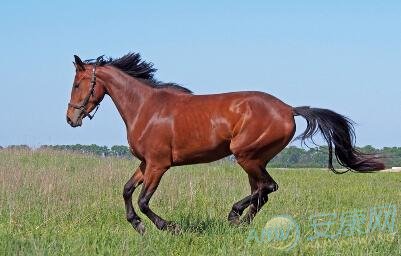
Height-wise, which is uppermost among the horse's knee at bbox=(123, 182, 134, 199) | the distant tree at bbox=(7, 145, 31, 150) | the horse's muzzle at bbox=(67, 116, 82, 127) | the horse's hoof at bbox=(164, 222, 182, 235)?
the horse's muzzle at bbox=(67, 116, 82, 127)

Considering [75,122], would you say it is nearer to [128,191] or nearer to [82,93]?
[82,93]

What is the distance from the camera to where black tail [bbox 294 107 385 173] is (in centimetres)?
789

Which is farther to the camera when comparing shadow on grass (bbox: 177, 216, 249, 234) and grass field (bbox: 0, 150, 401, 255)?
shadow on grass (bbox: 177, 216, 249, 234)

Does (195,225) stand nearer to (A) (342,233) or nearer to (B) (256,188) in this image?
(B) (256,188)

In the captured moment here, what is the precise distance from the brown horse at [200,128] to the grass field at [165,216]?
0.55 meters

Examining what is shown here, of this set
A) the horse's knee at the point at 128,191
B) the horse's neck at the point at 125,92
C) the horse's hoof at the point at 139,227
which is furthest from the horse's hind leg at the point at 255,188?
the horse's neck at the point at 125,92

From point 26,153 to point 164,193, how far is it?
11716 mm

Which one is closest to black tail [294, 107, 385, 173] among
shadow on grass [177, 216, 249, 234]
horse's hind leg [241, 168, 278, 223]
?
horse's hind leg [241, 168, 278, 223]

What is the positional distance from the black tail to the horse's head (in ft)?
8.75

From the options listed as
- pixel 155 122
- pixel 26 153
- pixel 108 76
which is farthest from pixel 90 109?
pixel 26 153

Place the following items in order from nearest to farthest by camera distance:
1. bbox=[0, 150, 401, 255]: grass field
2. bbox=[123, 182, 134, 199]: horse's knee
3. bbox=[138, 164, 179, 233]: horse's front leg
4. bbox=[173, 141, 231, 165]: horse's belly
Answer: bbox=[0, 150, 401, 255]: grass field
bbox=[138, 164, 179, 233]: horse's front leg
bbox=[173, 141, 231, 165]: horse's belly
bbox=[123, 182, 134, 199]: horse's knee

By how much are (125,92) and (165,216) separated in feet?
6.94

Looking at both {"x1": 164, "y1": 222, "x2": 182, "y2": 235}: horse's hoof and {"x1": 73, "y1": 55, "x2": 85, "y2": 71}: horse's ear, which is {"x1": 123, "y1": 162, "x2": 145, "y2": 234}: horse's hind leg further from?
{"x1": 73, "y1": 55, "x2": 85, "y2": 71}: horse's ear

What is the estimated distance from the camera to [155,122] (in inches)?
303
